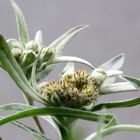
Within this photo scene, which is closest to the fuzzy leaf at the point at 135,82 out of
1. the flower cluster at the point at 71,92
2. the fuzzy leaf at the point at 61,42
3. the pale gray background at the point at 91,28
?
the flower cluster at the point at 71,92

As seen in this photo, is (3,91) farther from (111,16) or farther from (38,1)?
(111,16)

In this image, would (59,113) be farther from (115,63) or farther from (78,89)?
(115,63)

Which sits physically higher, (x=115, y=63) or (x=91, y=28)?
(x=91, y=28)

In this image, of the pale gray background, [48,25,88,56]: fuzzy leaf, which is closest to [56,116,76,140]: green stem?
[48,25,88,56]: fuzzy leaf

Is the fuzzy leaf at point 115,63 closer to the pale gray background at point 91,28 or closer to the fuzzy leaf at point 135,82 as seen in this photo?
the fuzzy leaf at point 135,82

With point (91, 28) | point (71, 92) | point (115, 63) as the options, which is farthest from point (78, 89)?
point (91, 28)
